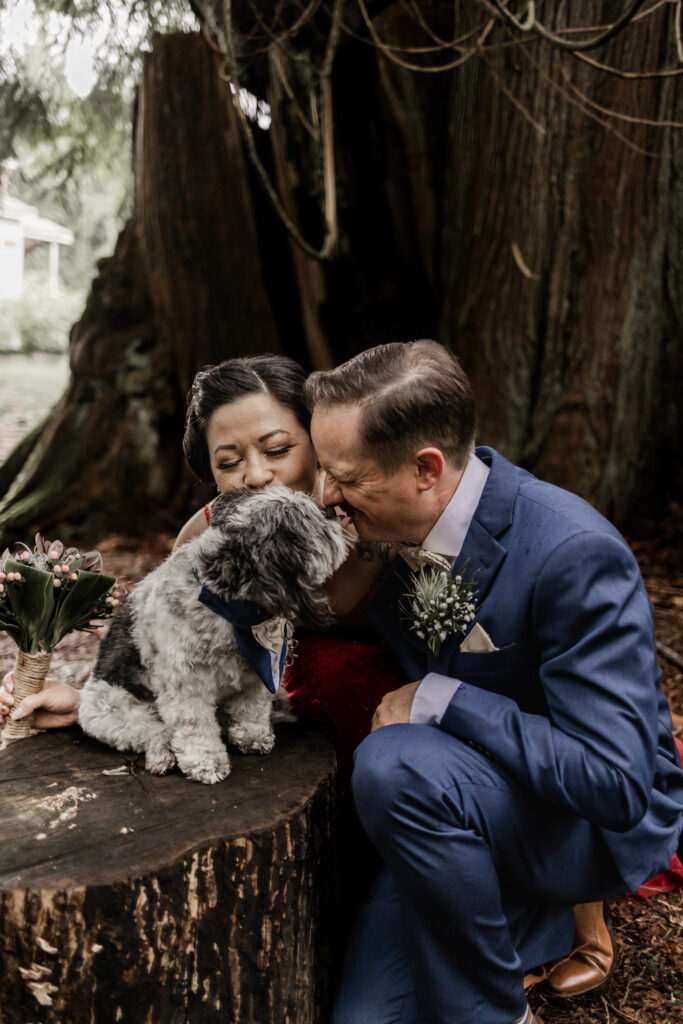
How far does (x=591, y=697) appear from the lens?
85.6 inches

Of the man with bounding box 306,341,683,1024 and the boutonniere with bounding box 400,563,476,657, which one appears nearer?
the man with bounding box 306,341,683,1024

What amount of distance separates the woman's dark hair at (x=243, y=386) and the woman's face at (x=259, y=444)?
0.03 meters

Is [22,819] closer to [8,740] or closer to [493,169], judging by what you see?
[8,740]

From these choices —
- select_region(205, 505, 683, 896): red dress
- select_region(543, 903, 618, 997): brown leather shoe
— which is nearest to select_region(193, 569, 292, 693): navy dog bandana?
select_region(205, 505, 683, 896): red dress

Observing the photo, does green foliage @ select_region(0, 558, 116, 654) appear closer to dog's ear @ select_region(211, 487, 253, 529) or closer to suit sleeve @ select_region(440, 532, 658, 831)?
dog's ear @ select_region(211, 487, 253, 529)

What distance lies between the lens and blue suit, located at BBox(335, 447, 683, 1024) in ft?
7.14

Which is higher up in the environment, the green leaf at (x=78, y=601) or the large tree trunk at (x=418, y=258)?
the large tree trunk at (x=418, y=258)

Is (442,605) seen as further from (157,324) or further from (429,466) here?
(157,324)

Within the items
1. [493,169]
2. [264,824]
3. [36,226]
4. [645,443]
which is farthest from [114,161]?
[36,226]

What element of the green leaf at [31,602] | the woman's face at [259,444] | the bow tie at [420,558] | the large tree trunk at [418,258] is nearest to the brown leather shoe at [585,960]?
the bow tie at [420,558]

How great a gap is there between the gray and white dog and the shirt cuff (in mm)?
368

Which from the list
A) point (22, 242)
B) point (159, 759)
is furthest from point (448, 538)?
point (22, 242)

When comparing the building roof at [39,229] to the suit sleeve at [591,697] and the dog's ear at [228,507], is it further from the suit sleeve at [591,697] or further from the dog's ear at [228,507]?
the suit sleeve at [591,697]

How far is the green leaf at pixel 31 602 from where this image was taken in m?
2.66
